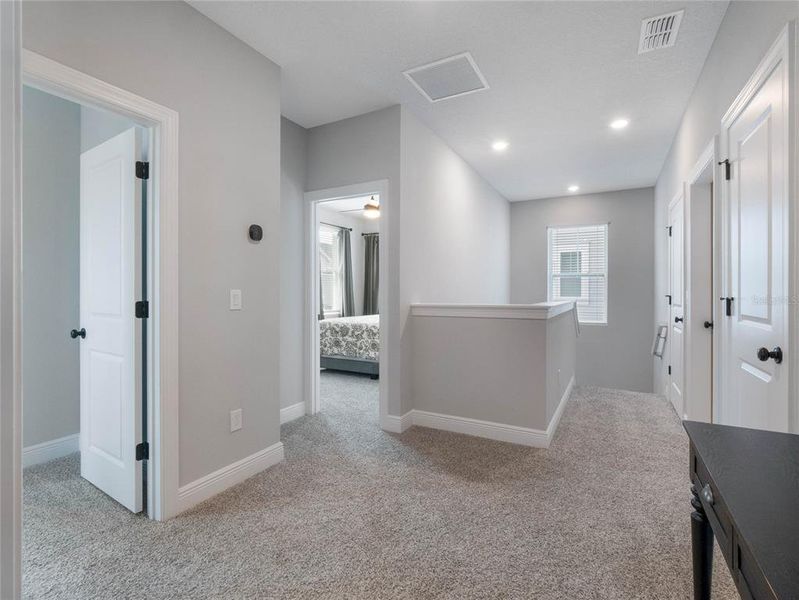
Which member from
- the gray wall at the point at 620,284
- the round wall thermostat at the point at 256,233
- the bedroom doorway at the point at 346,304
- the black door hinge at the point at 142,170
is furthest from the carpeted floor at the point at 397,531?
the gray wall at the point at 620,284

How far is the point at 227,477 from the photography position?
7.33 ft

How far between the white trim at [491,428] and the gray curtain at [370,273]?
486cm

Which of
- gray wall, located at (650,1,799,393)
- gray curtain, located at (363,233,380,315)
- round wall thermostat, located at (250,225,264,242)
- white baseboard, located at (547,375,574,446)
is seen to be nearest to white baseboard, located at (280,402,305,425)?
round wall thermostat, located at (250,225,264,242)

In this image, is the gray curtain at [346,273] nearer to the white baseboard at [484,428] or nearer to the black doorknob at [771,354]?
the white baseboard at [484,428]

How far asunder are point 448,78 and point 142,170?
200cm

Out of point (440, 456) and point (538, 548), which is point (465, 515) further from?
point (440, 456)

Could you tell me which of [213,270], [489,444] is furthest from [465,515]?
[213,270]

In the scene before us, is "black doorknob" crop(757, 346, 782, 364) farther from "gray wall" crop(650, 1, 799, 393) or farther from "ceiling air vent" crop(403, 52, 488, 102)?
"ceiling air vent" crop(403, 52, 488, 102)

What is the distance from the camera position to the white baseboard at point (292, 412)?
337 cm

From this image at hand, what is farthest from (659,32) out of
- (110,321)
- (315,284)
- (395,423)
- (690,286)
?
(110,321)

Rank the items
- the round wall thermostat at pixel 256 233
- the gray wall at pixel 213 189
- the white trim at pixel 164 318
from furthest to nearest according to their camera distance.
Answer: the round wall thermostat at pixel 256 233 < the white trim at pixel 164 318 < the gray wall at pixel 213 189

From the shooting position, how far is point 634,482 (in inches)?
90.1

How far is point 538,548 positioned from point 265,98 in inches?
113

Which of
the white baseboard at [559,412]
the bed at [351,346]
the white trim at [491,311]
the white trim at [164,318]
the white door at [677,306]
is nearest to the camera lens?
the white trim at [164,318]
